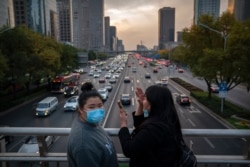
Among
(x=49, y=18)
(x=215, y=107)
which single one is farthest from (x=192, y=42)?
(x=49, y=18)

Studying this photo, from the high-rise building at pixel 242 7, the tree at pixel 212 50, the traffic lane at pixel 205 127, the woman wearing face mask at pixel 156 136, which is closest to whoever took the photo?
the woman wearing face mask at pixel 156 136

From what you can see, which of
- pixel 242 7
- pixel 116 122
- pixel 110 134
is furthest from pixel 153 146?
pixel 242 7

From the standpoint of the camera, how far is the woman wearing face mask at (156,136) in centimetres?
245

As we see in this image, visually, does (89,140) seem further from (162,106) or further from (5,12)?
(5,12)

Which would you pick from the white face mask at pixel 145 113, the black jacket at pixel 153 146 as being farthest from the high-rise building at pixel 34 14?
the black jacket at pixel 153 146

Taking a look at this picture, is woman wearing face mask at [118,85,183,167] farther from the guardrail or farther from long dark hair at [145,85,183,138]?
the guardrail

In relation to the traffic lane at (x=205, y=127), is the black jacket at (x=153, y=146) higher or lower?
higher

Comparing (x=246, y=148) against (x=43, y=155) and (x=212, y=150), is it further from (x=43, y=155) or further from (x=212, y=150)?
(x=212, y=150)

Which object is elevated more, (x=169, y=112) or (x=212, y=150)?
(x=169, y=112)

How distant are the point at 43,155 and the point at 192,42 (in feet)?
88.3

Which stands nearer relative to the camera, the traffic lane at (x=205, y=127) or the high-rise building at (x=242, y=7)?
the traffic lane at (x=205, y=127)

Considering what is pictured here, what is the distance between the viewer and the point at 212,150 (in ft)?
48.1

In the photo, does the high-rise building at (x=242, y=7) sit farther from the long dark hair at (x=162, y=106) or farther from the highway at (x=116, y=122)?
the long dark hair at (x=162, y=106)

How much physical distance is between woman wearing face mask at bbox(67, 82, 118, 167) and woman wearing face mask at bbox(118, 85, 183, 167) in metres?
0.24
